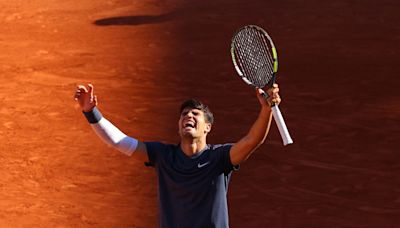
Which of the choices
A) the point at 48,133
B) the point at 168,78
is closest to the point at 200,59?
the point at 168,78

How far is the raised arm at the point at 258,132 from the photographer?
4.55 m

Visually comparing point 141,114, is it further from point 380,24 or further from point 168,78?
point 380,24

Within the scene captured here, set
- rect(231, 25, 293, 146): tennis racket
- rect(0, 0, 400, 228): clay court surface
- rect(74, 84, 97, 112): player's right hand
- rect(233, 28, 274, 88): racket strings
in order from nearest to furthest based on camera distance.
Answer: rect(74, 84, 97, 112): player's right hand
rect(231, 25, 293, 146): tennis racket
rect(233, 28, 274, 88): racket strings
rect(0, 0, 400, 228): clay court surface

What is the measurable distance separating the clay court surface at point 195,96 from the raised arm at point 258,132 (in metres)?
3.70

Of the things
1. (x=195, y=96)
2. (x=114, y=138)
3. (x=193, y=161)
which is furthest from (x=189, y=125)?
(x=195, y=96)

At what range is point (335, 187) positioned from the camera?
28.5ft

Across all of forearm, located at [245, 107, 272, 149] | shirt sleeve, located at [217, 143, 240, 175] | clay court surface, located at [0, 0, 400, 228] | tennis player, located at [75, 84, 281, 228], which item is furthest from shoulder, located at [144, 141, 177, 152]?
clay court surface, located at [0, 0, 400, 228]

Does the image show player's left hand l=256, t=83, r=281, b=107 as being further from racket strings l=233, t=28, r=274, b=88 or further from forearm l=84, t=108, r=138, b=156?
forearm l=84, t=108, r=138, b=156

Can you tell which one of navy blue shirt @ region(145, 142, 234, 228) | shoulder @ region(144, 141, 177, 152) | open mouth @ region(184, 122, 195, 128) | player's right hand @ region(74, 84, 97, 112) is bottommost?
navy blue shirt @ region(145, 142, 234, 228)

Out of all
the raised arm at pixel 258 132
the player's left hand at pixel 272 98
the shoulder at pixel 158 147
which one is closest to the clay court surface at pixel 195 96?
the shoulder at pixel 158 147

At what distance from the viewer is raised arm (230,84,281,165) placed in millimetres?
4555

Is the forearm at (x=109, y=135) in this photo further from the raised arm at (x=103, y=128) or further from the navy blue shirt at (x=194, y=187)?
the navy blue shirt at (x=194, y=187)

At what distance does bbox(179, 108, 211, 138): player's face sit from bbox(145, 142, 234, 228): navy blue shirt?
12cm

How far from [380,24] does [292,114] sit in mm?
2236
